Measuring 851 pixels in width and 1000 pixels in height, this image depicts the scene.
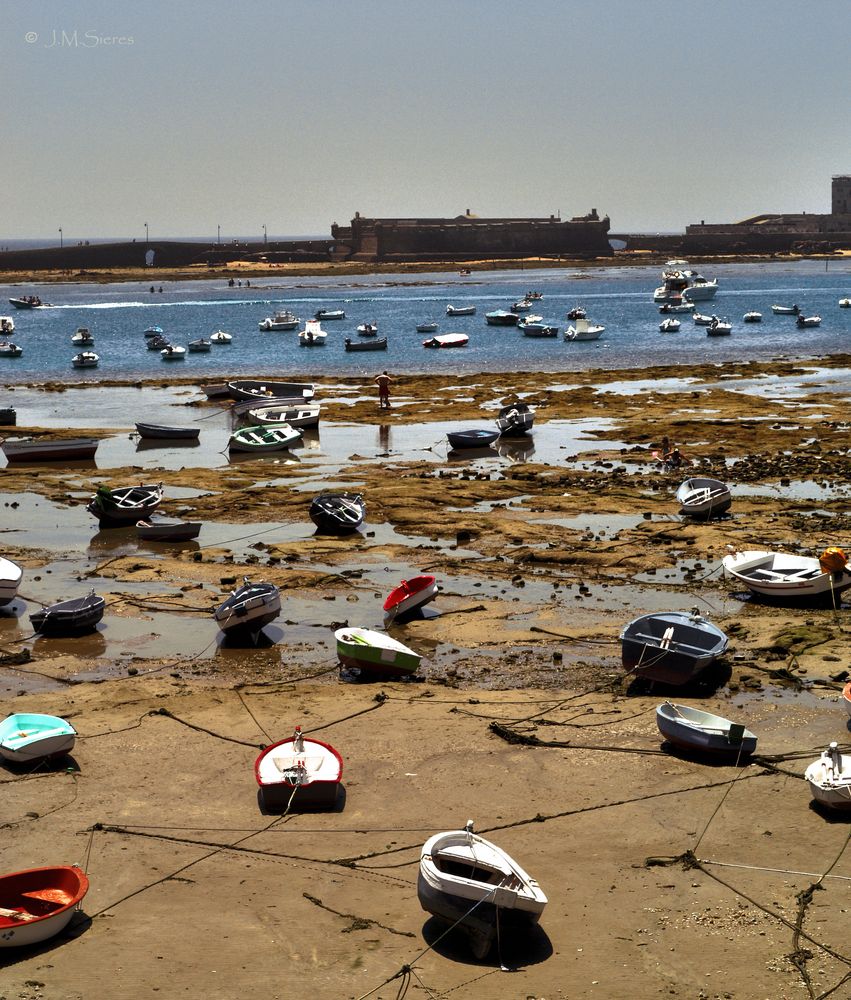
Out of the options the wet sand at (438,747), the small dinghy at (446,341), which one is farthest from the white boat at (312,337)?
the wet sand at (438,747)

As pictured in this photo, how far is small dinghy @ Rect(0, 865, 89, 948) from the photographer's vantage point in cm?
1182

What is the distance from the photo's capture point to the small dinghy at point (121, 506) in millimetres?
28438

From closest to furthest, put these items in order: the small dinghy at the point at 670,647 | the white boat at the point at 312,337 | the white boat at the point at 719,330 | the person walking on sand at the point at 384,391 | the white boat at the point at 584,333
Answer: the small dinghy at the point at 670,647 → the person walking on sand at the point at 384,391 → the white boat at the point at 584,333 → the white boat at the point at 312,337 → the white boat at the point at 719,330

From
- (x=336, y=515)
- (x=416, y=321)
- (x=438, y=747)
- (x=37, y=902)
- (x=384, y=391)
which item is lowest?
(x=438, y=747)

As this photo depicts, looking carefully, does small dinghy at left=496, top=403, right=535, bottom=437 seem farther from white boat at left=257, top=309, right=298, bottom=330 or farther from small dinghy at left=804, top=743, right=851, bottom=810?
white boat at left=257, top=309, right=298, bottom=330

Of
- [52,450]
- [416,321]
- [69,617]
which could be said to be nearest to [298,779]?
[69,617]

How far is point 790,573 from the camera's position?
22.1 m

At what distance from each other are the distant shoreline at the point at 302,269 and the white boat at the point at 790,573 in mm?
148467

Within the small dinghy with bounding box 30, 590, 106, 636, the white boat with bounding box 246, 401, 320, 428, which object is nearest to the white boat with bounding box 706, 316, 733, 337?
the white boat with bounding box 246, 401, 320, 428

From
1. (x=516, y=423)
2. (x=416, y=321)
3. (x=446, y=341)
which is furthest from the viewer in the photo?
(x=416, y=321)

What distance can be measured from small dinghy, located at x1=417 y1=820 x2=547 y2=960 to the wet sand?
0.27 meters

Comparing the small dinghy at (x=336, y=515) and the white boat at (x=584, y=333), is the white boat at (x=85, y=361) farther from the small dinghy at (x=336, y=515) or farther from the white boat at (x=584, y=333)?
the small dinghy at (x=336, y=515)

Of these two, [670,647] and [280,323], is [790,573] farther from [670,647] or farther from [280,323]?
[280,323]

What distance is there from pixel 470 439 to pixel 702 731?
22.2 meters
